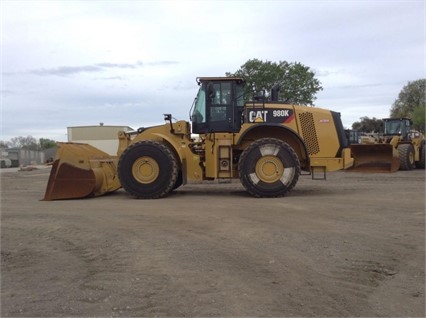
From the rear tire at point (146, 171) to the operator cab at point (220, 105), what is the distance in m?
1.36

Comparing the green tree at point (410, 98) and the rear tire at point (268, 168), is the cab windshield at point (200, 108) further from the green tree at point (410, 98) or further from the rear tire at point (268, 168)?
the green tree at point (410, 98)

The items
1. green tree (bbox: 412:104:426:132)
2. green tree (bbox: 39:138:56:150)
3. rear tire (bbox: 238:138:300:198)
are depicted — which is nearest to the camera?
rear tire (bbox: 238:138:300:198)

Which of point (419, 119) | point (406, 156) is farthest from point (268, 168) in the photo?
point (419, 119)

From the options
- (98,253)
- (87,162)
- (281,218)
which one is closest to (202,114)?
(87,162)

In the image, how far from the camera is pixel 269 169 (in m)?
12.8

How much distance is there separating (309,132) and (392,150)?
31.7 ft

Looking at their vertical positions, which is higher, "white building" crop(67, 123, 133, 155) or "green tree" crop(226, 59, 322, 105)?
"green tree" crop(226, 59, 322, 105)

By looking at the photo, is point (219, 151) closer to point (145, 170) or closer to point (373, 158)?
point (145, 170)

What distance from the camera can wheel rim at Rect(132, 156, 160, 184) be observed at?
12852mm

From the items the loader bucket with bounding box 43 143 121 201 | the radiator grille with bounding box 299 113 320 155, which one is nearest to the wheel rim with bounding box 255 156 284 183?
the radiator grille with bounding box 299 113 320 155

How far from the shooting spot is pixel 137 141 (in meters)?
13.1

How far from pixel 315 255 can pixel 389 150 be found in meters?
16.3

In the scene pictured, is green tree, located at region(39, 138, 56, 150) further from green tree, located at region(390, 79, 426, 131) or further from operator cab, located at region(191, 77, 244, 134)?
operator cab, located at region(191, 77, 244, 134)

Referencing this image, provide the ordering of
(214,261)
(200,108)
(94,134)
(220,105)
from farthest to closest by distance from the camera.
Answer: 1. (94,134)
2. (200,108)
3. (220,105)
4. (214,261)
